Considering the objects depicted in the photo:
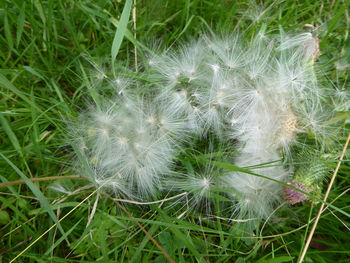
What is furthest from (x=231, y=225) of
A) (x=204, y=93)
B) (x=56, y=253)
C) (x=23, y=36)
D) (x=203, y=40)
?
(x=23, y=36)

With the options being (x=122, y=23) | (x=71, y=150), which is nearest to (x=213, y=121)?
(x=122, y=23)

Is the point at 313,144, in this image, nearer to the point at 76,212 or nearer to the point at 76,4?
the point at 76,212

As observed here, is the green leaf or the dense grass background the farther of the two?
the dense grass background

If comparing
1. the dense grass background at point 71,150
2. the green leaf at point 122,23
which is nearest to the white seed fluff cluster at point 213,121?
the dense grass background at point 71,150

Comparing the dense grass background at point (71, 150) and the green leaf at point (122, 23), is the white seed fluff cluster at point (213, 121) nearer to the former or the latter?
the dense grass background at point (71, 150)

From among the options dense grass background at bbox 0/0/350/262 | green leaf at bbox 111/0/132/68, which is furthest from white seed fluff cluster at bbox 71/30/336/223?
green leaf at bbox 111/0/132/68

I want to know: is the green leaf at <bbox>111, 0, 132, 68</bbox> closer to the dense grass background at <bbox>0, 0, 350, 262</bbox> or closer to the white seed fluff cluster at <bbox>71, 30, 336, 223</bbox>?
the dense grass background at <bbox>0, 0, 350, 262</bbox>
